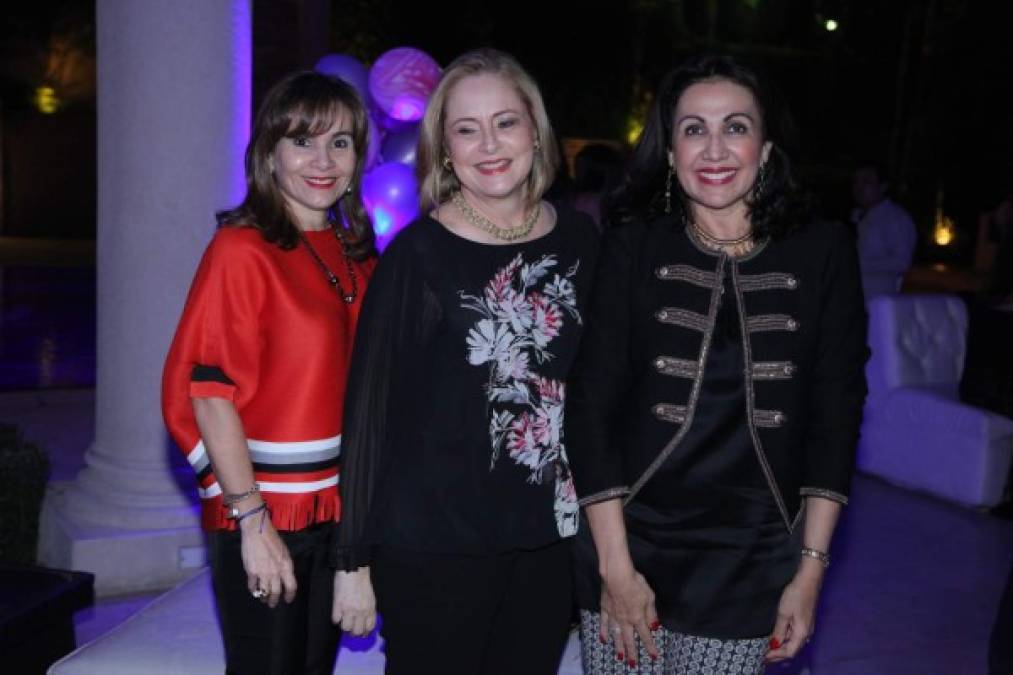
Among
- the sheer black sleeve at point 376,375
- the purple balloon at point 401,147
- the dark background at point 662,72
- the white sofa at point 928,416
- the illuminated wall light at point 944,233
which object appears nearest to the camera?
the sheer black sleeve at point 376,375

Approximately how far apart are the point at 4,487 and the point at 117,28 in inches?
75.9

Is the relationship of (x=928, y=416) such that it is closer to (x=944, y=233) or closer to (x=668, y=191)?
(x=668, y=191)

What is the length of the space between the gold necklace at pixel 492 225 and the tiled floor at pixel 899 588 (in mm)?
1726

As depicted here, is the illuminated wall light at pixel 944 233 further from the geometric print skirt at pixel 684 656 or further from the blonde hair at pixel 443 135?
the geometric print skirt at pixel 684 656

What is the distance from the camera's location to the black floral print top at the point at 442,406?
2.08m

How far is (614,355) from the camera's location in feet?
6.86

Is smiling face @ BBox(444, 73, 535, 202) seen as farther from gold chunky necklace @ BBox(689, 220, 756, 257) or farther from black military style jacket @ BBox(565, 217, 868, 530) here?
gold chunky necklace @ BBox(689, 220, 756, 257)

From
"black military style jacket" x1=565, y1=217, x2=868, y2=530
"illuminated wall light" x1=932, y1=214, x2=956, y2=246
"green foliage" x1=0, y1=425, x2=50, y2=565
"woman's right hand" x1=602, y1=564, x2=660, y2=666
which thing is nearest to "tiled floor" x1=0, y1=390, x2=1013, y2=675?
"green foliage" x1=0, y1=425, x2=50, y2=565

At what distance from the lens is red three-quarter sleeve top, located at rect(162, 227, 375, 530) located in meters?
2.23

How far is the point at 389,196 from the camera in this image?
5484 millimetres

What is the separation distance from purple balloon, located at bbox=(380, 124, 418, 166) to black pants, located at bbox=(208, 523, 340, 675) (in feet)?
12.2

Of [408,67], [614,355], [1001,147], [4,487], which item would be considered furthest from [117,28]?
[1001,147]

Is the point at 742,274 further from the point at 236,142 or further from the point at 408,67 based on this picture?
the point at 408,67

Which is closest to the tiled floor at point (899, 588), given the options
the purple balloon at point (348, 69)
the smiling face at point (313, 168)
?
the smiling face at point (313, 168)
